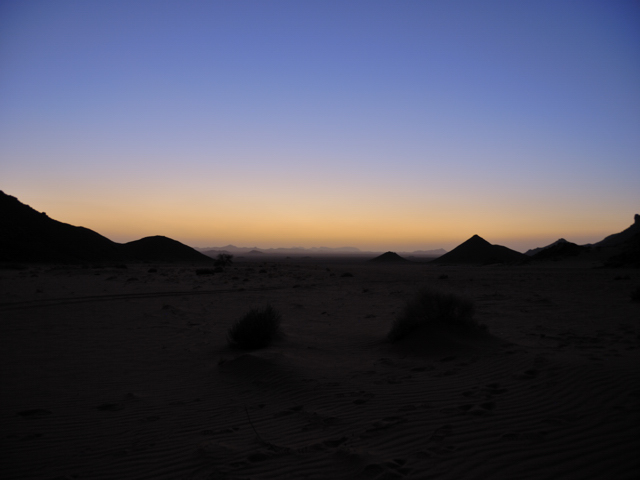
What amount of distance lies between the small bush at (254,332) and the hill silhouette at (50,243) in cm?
4757

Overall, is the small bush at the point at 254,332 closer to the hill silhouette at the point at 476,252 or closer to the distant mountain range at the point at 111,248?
the distant mountain range at the point at 111,248

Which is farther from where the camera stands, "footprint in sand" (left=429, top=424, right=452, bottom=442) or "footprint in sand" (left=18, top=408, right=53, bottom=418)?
"footprint in sand" (left=18, top=408, right=53, bottom=418)

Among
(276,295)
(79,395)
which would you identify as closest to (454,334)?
(79,395)

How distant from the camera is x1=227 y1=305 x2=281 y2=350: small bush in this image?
28.8ft

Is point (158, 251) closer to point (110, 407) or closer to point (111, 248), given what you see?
point (111, 248)

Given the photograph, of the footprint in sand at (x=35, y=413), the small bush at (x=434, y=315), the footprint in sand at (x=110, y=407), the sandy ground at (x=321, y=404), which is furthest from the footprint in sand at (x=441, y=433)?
the footprint in sand at (x=35, y=413)

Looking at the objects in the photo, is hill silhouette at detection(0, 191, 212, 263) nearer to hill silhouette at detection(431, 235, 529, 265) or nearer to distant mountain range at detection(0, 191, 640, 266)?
distant mountain range at detection(0, 191, 640, 266)

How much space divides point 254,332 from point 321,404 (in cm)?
376

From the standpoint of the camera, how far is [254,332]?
8.81 meters

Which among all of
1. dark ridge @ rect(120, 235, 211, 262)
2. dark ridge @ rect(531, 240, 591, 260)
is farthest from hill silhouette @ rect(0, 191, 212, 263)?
dark ridge @ rect(531, 240, 591, 260)

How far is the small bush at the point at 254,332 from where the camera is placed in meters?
8.78

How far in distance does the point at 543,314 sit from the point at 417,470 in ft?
33.5

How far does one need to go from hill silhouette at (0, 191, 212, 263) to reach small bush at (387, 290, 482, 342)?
165ft

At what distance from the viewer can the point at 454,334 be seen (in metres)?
8.32
